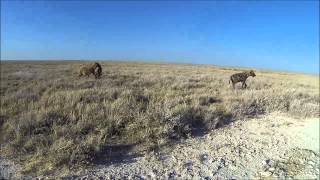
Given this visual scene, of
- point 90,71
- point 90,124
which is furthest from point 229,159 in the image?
point 90,71

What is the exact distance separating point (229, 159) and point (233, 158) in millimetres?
126

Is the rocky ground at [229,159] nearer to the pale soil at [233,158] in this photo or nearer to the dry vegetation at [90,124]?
the pale soil at [233,158]

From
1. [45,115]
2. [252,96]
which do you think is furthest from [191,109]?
[252,96]

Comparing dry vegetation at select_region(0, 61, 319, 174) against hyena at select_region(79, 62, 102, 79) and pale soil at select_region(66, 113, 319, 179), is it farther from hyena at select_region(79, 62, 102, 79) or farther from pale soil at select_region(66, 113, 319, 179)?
hyena at select_region(79, 62, 102, 79)

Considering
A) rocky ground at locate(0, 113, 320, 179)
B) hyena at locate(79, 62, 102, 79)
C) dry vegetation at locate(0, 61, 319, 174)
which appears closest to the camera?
rocky ground at locate(0, 113, 320, 179)

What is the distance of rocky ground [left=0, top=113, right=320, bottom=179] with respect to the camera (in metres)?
6.54

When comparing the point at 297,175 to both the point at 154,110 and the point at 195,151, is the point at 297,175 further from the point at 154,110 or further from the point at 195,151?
the point at 154,110

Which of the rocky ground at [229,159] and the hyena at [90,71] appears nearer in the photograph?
the rocky ground at [229,159]

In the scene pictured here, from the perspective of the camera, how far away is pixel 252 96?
14984 millimetres

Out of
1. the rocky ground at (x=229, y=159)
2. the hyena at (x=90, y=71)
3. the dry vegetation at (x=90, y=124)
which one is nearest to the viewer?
the rocky ground at (x=229, y=159)

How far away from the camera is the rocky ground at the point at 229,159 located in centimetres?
654

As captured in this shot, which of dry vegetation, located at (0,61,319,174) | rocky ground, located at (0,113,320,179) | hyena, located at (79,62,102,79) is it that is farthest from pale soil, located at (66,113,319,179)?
hyena, located at (79,62,102,79)

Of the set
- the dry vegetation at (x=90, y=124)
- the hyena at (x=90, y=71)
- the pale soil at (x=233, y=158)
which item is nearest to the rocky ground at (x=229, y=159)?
the pale soil at (x=233, y=158)

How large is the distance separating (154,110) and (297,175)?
4.50m
